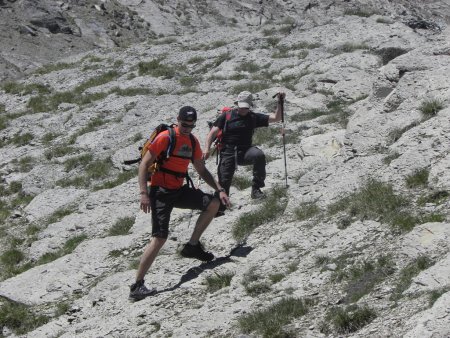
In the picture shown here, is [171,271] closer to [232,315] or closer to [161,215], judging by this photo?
[161,215]

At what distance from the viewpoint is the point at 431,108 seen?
37.9 feet

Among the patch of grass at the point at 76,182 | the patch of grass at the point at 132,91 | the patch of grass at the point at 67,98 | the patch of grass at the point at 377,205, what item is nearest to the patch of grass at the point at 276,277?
the patch of grass at the point at 377,205

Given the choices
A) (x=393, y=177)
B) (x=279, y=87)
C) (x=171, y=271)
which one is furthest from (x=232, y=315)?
(x=279, y=87)

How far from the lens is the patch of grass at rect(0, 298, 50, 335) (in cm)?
971

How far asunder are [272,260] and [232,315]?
155 cm

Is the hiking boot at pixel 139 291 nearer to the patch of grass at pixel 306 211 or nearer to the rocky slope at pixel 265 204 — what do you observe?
the rocky slope at pixel 265 204

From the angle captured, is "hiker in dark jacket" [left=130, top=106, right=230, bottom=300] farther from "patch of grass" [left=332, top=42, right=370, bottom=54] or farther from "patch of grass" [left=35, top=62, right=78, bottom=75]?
"patch of grass" [left=35, top=62, right=78, bottom=75]

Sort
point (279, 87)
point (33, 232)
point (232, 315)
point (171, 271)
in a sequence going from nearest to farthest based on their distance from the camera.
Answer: point (232, 315)
point (171, 271)
point (33, 232)
point (279, 87)

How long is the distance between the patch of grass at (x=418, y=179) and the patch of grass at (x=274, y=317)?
317 cm

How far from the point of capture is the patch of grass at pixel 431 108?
37.7ft

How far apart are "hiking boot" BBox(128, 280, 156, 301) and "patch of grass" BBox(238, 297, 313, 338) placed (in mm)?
2024

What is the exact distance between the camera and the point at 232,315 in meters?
7.97

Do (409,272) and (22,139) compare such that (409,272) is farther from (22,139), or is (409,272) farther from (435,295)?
(22,139)

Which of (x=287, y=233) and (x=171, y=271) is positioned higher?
(x=287, y=233)
